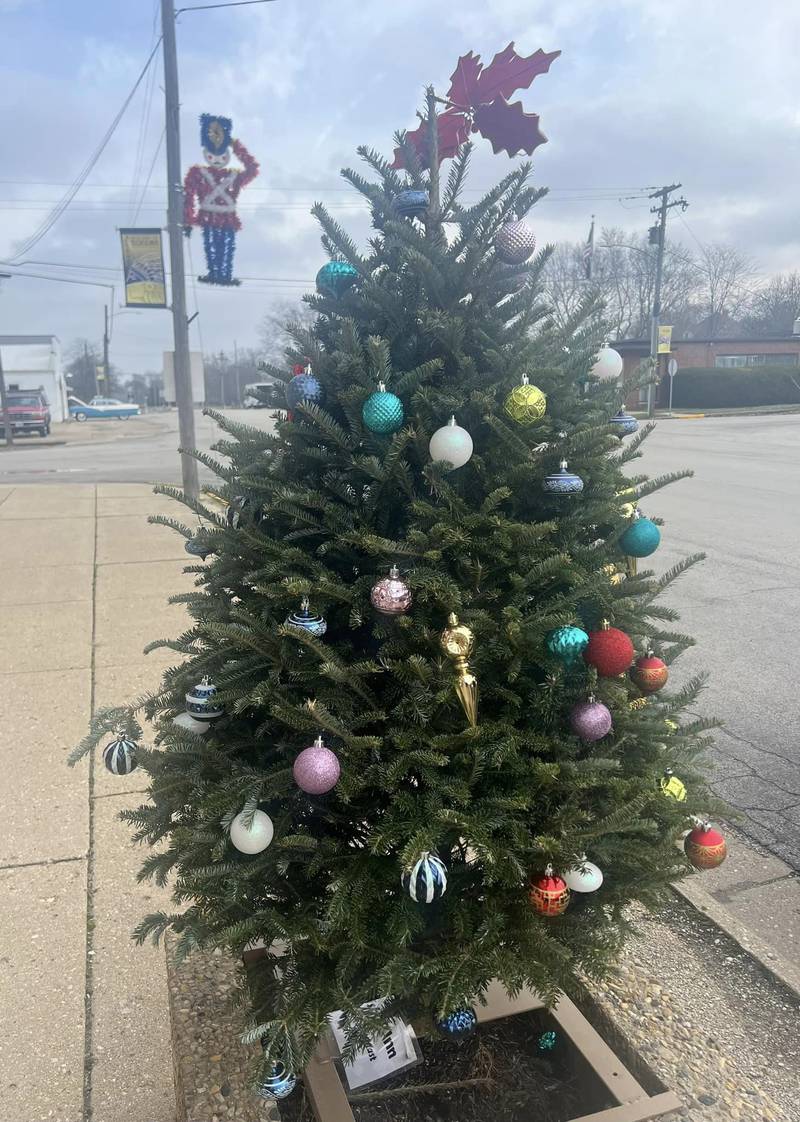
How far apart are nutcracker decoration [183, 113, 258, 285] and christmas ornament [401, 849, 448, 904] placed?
38.8 ft

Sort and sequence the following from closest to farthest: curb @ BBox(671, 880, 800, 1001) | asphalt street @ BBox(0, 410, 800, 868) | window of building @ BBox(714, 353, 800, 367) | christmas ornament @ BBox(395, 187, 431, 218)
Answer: christmas ornament @ BBox(395, 187, 431, 218) < curb @ BBox(671, 880, 800, 1001) < asphalt street @ BBox(0, 410, 800, 868) < window of building @ BBox(714, 353, 800, 367)

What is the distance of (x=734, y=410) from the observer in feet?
121

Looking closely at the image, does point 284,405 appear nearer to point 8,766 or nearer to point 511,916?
point 511,916

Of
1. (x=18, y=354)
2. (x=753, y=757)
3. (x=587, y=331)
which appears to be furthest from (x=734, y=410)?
(x=18, y=354)

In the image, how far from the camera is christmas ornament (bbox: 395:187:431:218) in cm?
195

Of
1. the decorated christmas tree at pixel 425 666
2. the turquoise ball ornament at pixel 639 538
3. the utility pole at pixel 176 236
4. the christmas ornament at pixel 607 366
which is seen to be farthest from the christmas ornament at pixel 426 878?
the utility pole at pixel 176 236

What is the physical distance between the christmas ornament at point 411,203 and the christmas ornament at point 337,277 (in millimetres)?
183

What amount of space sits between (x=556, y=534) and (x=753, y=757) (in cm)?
305

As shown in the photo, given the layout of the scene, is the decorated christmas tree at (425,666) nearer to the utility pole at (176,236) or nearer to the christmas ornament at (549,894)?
the christmas ornament at (549,894)

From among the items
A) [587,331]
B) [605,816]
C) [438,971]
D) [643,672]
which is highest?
[587,331]

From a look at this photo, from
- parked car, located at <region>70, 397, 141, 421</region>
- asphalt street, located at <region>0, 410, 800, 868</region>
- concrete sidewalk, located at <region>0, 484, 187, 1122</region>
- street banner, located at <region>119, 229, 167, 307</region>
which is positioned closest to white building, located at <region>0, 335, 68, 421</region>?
parked car, located at <region>70, 397, 141, 421</region>

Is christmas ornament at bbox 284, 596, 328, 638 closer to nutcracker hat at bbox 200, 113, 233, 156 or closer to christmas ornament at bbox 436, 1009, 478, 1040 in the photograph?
christmas ornament at bbox 436, 1009, 478, 1040

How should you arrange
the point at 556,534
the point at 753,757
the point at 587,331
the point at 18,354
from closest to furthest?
the point at 556,534, the point at 587,331, the point at 753,757, the point at 18,354

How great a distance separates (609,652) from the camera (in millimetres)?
1844
